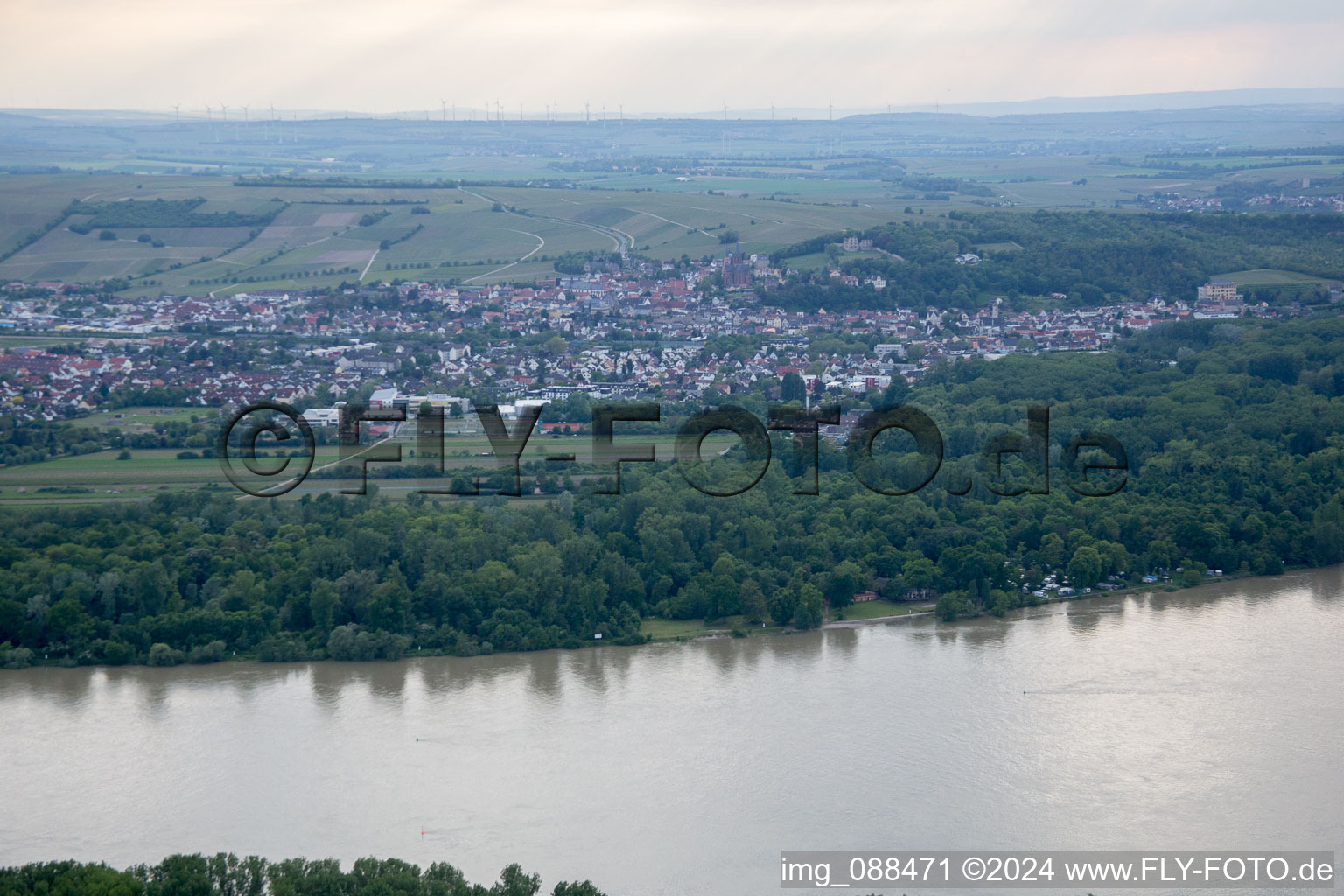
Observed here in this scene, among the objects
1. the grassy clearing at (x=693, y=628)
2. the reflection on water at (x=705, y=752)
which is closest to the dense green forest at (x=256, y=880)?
the reflection on water at (x=705, y=752)

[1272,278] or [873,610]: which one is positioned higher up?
[1272,278]

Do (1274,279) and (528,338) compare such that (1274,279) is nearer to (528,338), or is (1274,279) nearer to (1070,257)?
(1070,257)

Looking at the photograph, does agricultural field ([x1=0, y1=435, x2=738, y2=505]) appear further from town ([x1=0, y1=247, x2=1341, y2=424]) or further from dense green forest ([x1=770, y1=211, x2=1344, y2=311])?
dense green forest ([x1=770, y1=211, x2=1344, y2=311])

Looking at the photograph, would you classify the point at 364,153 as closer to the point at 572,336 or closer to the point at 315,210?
the point at 315,210

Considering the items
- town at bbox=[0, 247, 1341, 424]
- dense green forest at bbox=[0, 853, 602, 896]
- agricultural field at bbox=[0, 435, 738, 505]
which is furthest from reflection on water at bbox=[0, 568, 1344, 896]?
town at bbox=[0, 247, 1341, 424]

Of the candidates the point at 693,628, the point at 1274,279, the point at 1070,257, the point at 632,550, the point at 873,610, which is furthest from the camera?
the point at 1070,257

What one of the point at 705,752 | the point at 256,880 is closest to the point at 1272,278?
the point at 705,752
